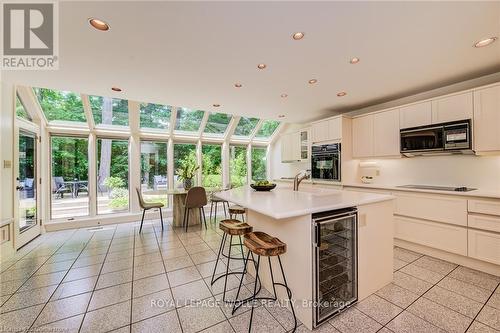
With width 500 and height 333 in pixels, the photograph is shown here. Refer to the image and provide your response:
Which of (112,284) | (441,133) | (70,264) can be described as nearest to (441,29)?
(441,133)

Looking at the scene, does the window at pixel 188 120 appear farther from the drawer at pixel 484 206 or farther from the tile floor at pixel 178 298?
the drawer at pixel 484 206

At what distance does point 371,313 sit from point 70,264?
3678 millimetres

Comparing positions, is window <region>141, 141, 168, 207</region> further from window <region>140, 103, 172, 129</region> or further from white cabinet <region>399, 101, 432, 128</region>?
white cabinet <region>399, 101, 432, 128</region>

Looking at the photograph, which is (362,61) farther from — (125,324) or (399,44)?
(125,324)

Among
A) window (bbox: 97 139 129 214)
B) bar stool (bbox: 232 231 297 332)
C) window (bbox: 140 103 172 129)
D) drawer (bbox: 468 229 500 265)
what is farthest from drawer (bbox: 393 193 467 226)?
window (bbox: 97 139 129 214)

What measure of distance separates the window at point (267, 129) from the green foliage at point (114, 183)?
409cm

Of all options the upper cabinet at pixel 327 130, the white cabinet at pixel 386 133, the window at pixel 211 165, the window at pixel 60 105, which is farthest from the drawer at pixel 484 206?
the window at pixel 60 105

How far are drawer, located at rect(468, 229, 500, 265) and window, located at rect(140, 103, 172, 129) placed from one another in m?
5.77

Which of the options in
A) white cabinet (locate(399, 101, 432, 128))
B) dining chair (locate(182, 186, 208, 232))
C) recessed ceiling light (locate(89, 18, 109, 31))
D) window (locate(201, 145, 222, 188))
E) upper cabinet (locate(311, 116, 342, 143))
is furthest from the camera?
window (locate(201, 145, 222, 188))

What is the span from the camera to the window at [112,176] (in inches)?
194

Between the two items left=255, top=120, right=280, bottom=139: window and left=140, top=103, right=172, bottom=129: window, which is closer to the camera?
Result: left=140, top=103, right=172, bottom=129: window

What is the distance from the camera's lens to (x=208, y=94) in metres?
3.67

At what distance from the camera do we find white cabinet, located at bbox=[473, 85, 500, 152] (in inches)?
101

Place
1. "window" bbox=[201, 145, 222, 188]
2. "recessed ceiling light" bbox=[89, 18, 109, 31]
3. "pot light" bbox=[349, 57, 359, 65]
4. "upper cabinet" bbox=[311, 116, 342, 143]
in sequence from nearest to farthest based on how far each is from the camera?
"recessed ceiling light" bbox=[89, 18, 109, 31], "pot light" bbox=[349, 57, 359, 65], "upper cabinet" bbox=[311, 116, 342, 143], "window" bbox=[201, 145, 222, 188]
